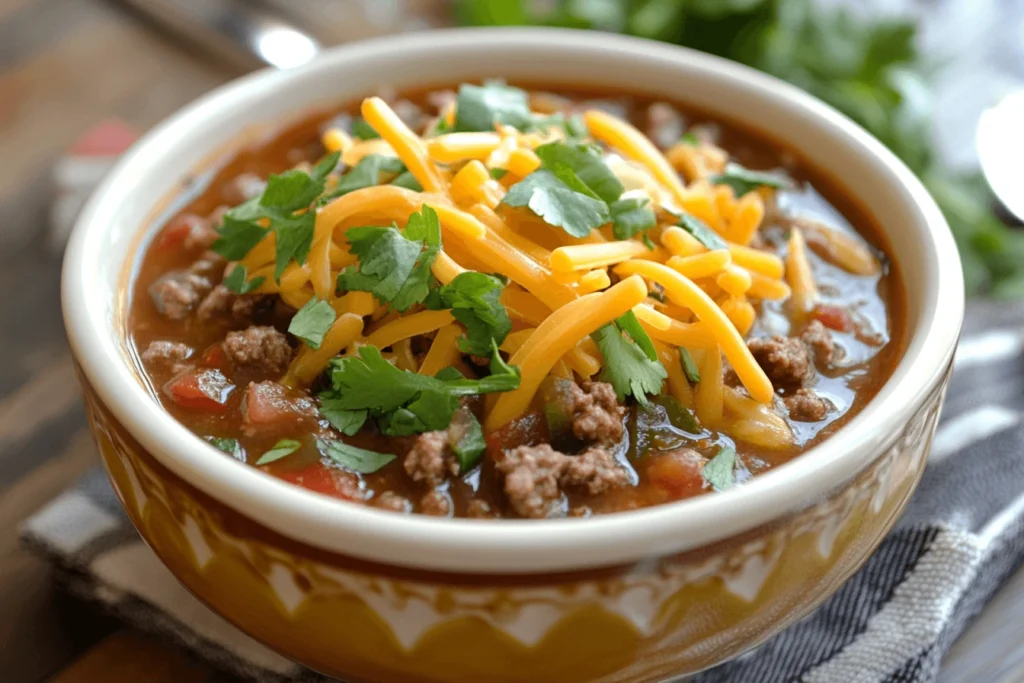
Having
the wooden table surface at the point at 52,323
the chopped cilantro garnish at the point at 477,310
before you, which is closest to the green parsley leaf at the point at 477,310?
the chopped cilantro garnish at the point at 477,310

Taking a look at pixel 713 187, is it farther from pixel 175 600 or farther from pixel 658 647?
pixel 175 600

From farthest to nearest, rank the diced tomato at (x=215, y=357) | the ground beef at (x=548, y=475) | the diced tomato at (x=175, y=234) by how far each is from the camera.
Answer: the diced tomato at (x=175, y=234) < the diced tomato at (x=215, y=357) < the ground beef at (x=548, y=475)

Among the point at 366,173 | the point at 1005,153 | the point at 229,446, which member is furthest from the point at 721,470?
the point at 1005,153

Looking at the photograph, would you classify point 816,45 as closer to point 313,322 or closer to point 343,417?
point 313,322

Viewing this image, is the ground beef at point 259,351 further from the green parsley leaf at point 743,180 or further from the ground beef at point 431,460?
Answer: the green parsley leaf at point 743,180

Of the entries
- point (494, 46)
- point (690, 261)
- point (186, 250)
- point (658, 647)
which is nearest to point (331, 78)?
point (494, 46)

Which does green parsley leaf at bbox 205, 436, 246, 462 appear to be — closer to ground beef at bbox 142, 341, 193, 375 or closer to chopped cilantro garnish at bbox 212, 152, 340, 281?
ground beef at bbox 142, 341, 193, 375
